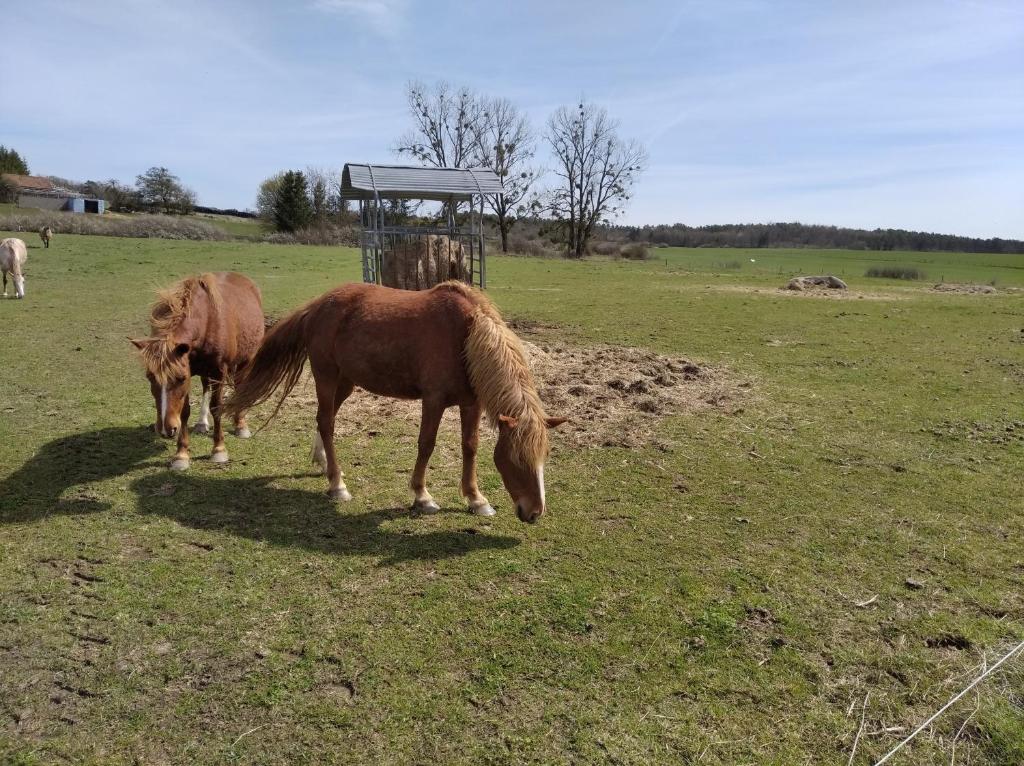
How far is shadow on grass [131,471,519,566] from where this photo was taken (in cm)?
416

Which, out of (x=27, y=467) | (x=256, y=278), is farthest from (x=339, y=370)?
(x=256, y=278)

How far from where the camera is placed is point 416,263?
11094 millimetres

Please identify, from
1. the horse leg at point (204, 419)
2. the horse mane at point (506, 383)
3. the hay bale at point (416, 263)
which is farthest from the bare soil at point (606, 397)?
the hay bale at point (416, 263)

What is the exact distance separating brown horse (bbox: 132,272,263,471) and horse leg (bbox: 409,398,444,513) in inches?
77.2

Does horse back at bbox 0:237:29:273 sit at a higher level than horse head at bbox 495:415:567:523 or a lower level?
higher

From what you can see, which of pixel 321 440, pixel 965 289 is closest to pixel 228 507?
pixel 321 440

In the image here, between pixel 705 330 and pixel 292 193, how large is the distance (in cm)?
4925

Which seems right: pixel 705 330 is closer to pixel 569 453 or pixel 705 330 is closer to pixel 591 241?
pixel 569 453

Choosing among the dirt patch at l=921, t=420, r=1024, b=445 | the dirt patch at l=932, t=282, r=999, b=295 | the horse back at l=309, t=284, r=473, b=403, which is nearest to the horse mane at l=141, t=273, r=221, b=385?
the horse back at l=309, t=284, r=473, b=403

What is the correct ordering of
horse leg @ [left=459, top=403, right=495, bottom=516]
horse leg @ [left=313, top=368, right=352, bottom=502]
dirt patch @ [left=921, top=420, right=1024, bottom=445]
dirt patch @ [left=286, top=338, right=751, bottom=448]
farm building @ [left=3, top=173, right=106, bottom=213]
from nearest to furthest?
horse leg @ [left=459, top=403, right=495, bottom=516] → horse leg @ [left=313, top=368, right=352, bottom=502] → dirt patch @ [left=921, top=420, right=1024, bottom=445] → dirt patch @ [left=286, top=338, right=751, bottom=448] → farm building @ [left=3, top=173, right=106, bottom=213]

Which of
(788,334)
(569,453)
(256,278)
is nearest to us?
(569,453)

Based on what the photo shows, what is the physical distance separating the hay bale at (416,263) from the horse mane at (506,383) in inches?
267

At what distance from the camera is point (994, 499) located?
5.09 meters

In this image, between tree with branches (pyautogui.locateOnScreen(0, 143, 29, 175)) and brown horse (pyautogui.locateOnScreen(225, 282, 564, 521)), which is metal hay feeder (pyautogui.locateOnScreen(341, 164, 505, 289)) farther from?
tree with branches (pyautogui.locateOnScreen(0, 143, 29, 175))
